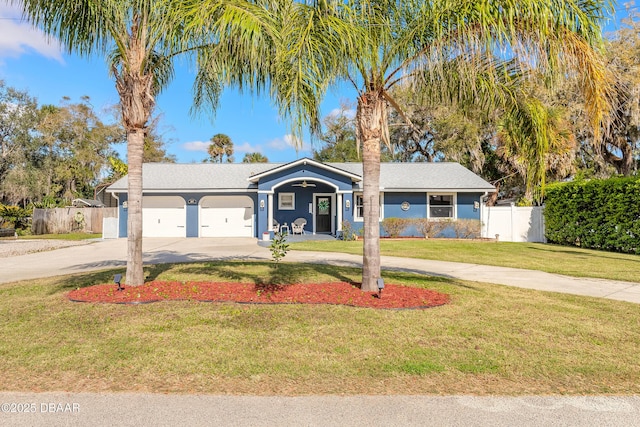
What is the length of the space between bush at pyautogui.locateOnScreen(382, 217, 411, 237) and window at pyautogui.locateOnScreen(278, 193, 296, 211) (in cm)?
520

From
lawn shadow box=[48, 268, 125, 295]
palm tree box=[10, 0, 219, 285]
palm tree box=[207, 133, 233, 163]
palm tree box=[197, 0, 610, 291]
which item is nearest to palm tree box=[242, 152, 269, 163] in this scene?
palm tree box=[207, 133, 233, 163]

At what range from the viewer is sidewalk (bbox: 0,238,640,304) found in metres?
7.97

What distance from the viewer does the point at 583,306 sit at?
628cm

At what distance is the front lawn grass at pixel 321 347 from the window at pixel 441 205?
14.9 metres

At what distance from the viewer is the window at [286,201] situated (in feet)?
72.4

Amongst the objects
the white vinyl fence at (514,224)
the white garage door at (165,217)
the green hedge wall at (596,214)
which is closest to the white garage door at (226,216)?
the white garage door at (165,217)

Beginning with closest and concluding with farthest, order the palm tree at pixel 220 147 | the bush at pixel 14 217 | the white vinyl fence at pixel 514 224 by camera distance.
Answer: the white vinyl fence at pixel 514 224 → the bush at pixel 14 217 → the palm tree at pixel 220 147

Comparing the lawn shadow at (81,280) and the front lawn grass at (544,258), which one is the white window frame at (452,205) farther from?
the lawn shadow at (81,280)

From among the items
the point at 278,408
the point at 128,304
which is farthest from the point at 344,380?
the point at 128,304

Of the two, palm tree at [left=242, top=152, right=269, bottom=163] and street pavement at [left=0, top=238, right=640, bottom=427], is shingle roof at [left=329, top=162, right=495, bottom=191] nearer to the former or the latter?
street pavement at [left=0, top=238, right=640, bottom=427]

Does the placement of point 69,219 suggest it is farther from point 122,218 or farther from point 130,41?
point 130,41

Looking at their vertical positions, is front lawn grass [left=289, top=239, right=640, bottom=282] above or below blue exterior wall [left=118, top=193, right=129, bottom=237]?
below

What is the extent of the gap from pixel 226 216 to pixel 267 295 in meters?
16.1

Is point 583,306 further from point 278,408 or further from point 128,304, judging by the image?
point 128,304
